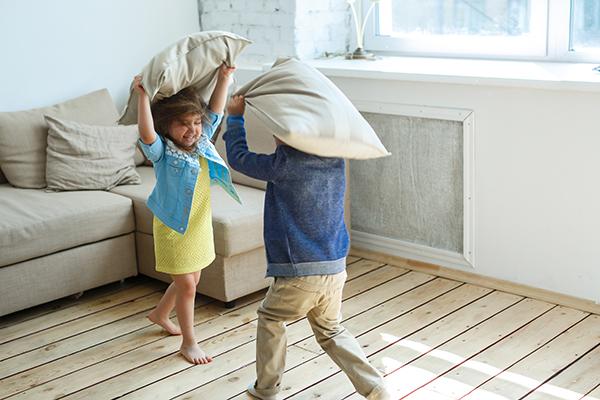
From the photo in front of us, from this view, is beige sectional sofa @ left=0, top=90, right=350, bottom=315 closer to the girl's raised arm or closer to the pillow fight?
the pillow fight

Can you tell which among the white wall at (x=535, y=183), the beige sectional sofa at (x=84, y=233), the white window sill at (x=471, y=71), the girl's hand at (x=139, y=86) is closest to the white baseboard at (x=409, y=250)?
the white wall at (x=535, y=183)

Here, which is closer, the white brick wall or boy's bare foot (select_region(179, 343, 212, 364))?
boy's bare foot (select_region(179, 343, 212, 364))

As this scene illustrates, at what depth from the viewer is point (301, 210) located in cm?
250

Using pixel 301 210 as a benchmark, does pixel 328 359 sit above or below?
below

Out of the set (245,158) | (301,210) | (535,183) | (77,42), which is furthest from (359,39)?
(301,210)

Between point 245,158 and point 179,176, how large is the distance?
0.50 m

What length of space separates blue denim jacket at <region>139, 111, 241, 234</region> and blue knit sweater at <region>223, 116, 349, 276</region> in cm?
47

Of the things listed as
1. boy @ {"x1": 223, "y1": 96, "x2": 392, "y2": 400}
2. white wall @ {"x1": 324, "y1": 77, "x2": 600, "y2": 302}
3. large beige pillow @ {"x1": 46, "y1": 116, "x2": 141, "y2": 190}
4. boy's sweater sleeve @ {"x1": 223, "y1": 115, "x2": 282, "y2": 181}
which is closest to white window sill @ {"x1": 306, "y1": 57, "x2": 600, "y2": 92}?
white wall @ {"x1": 324, "y1": 77, "x2": 600, "y2": 302}

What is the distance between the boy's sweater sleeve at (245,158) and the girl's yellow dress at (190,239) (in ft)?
1.54

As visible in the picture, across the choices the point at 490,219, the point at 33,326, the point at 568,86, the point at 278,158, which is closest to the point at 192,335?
the point at 33,326

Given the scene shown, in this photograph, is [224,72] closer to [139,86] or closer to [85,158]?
[139,86]

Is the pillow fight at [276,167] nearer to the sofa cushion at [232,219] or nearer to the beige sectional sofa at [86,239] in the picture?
the sofa cushion at [232,219]

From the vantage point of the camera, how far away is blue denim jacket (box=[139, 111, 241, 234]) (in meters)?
2.99

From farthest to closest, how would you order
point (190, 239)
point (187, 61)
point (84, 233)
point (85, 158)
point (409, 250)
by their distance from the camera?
1. point (409, 250)
2. point (85, 158)
3. point (84, 233)
4. point (190, 239)
5. point (187, 61)
